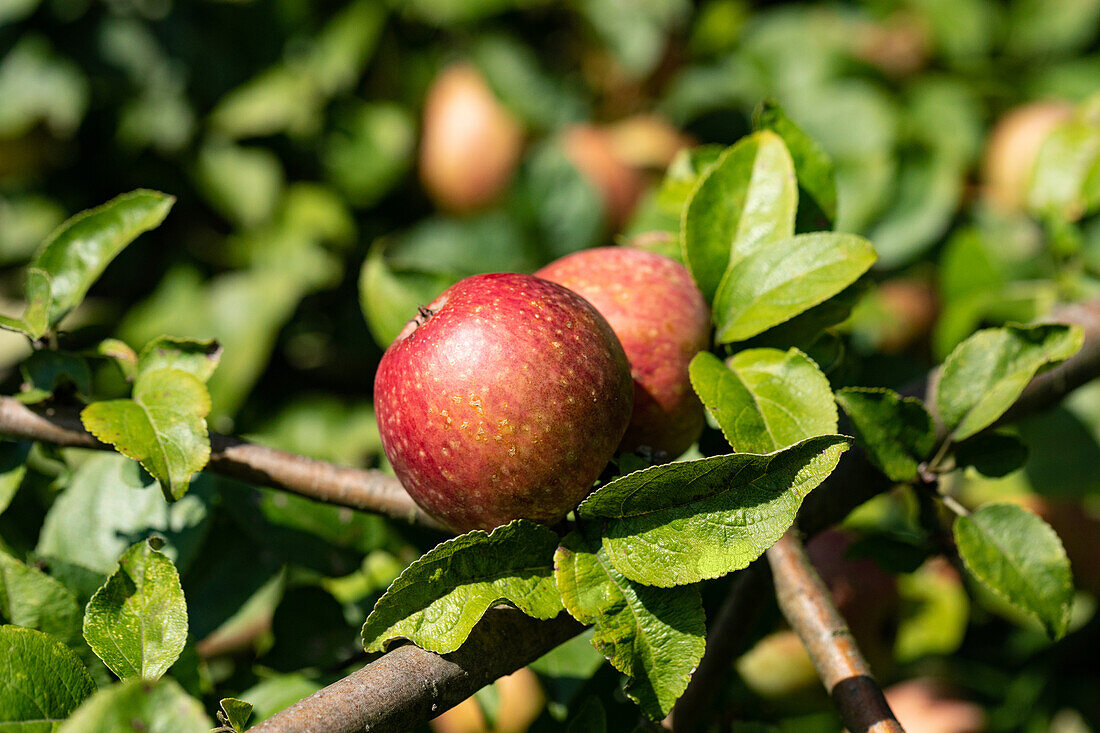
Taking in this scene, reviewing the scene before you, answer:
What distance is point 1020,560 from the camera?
1.92 feet

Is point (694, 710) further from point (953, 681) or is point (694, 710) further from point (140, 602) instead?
point (953, 681)

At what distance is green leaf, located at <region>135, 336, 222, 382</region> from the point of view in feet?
1.93

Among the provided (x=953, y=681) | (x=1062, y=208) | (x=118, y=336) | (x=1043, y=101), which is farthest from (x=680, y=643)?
(x=1043, y=101)

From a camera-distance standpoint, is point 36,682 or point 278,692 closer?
point 36,682

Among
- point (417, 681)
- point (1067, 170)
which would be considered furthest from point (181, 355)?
point (1067, 170)

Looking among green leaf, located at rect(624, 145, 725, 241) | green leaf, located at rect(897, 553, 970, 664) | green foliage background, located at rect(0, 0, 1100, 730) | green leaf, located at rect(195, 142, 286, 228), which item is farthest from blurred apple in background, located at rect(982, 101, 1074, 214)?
green leaf, located at rect(195, 142, 286, 228)

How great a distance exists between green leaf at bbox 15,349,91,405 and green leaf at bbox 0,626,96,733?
0.57ft

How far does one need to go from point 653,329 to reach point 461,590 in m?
0.20

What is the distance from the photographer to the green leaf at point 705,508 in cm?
45

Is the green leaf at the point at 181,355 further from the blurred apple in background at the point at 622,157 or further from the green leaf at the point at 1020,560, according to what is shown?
the blurred apple in background at the point at 622,157

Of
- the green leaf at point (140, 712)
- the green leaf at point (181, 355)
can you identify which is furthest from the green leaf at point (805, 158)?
the green leaf at point (140, 712)

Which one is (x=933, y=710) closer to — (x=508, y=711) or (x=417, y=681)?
(x=508, y=711)

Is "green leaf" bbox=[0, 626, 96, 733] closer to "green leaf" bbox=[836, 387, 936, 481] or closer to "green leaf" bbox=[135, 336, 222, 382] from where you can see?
"green leaf" bbox=[135, 336, 222, 382]

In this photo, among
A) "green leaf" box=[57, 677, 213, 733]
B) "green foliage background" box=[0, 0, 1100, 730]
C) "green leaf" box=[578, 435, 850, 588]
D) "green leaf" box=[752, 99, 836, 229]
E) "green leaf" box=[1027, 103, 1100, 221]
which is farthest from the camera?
"green foliage background" box=[0, 0, 1100, 730]
